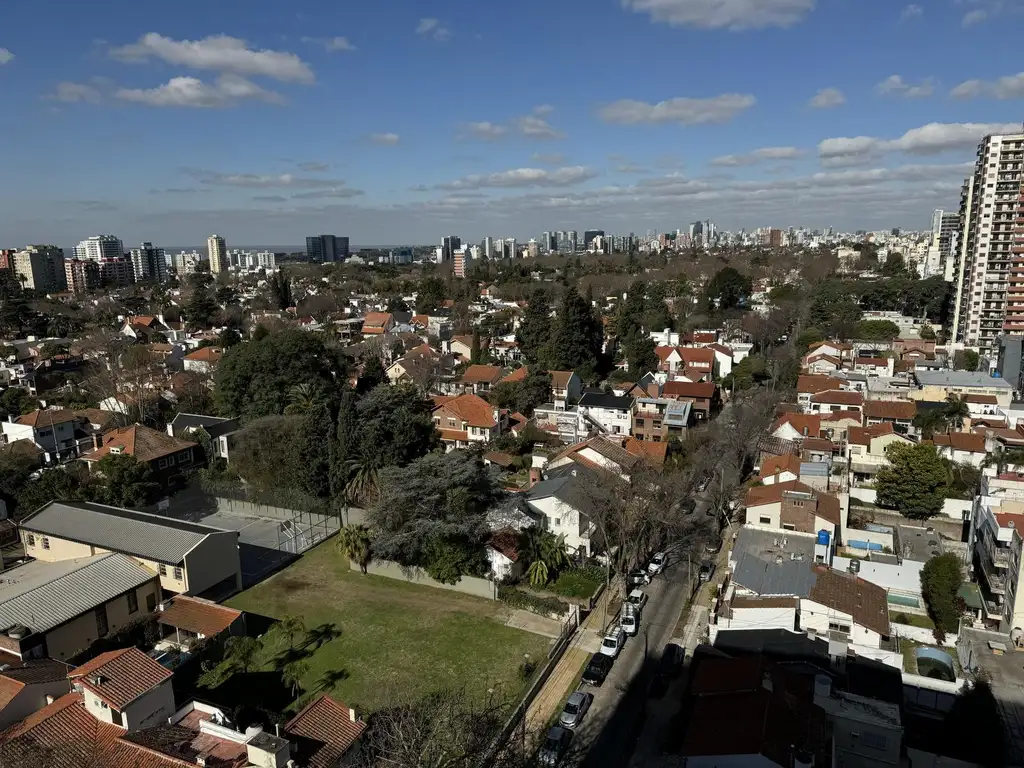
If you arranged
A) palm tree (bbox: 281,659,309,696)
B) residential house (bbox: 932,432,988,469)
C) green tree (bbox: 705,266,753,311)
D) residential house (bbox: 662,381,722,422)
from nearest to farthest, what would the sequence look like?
palm tree (bbox: 281,659,309,696) < residential house (bbox: 932,432,988,469) < residential house (bbox: 662,381,722,422) < green tree (bbox: 705,266,753,311)

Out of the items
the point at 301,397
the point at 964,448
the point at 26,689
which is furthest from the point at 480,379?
the point at 26,689

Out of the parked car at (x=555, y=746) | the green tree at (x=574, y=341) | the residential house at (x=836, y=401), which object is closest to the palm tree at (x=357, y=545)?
the parked car at (x=555, y=746)

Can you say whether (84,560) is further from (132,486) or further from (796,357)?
(796,357)

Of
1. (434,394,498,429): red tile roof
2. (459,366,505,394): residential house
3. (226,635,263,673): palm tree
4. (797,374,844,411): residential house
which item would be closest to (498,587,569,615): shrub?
(226,635,263,673): palm tree

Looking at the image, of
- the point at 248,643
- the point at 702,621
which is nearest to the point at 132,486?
the point at 248,643

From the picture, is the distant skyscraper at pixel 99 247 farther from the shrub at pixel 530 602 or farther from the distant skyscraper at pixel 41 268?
the shrub at pixel 530 602

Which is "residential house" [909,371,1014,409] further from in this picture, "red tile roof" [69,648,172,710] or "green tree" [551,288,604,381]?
"red tile roof" [69,648,172,710]

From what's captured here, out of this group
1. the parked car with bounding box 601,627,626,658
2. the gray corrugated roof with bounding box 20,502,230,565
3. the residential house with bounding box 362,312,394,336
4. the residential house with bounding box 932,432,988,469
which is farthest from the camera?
the residential house with bounding box 362,312,394,336
